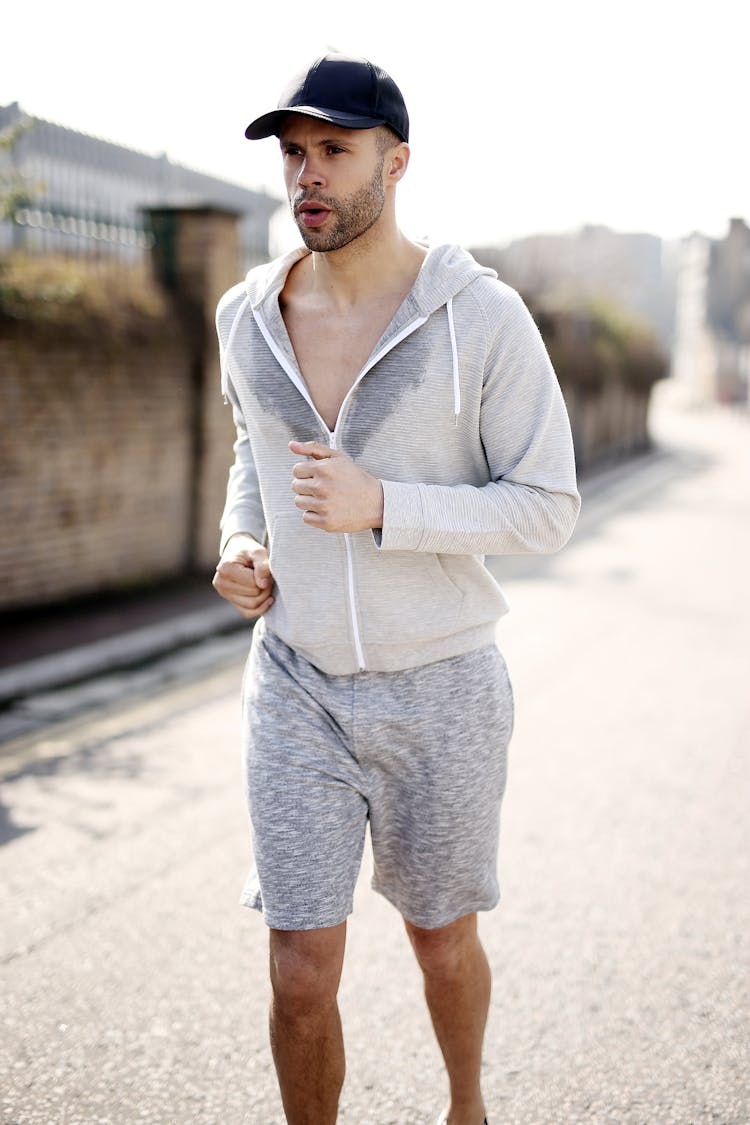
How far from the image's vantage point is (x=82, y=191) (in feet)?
34.4

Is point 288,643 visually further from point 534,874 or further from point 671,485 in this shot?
point 671,485

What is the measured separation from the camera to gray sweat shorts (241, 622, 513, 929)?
90.0 inches

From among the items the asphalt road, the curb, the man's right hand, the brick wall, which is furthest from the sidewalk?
the man's right hand

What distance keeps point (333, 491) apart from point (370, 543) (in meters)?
0.25

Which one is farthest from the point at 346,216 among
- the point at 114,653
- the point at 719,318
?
the point at 719,318

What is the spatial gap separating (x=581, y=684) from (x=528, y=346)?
494cm

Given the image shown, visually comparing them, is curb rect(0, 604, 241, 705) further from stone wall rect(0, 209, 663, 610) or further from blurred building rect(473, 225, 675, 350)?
blurred building rect(473, 225, 675, 350)

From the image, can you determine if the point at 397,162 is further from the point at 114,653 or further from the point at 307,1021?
the point at 114,653

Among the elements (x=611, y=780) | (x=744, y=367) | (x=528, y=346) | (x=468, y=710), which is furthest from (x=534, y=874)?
(x=744, y=367)

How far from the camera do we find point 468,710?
2.38 meters

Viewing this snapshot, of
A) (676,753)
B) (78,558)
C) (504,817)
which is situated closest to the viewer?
(504,817)

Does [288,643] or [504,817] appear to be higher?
[288,643]

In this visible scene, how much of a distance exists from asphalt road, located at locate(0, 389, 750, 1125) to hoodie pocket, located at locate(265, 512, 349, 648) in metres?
1.25

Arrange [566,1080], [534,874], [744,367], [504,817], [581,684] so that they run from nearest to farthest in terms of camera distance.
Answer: [566,1080], [534,874], [504,817], [581,684], [744,367]
